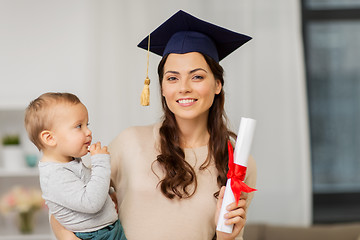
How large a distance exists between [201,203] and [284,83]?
198cm

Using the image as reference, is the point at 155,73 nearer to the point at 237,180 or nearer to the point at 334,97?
the point at 334,97

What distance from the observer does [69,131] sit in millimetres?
1796

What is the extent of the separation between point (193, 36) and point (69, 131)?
1.94 ft

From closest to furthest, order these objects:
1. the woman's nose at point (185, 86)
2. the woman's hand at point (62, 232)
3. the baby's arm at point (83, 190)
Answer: the baby's arm at point (83, 190)
the woman's hand at point (62, 232)
the woman's nose at point (185, 86)

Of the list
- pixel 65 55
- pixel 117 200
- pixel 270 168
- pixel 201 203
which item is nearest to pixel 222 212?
pixel 201 203

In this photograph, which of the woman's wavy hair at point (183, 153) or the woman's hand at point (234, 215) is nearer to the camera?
the woman's hand at point (234, 215)

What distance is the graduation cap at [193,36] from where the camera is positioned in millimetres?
2010

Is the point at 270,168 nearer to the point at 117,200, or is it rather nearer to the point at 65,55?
the point at 65,55

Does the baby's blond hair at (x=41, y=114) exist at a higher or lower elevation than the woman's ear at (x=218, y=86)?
lower

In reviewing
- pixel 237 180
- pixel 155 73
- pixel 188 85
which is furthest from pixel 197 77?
pixel 155 73

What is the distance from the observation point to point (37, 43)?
390 cm

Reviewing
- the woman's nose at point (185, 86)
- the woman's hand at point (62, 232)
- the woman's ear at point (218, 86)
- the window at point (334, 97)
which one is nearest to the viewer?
the woman's hand at point (62, 232)

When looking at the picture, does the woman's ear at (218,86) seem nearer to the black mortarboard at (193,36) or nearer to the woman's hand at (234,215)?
the black mortarboard at (193,36)

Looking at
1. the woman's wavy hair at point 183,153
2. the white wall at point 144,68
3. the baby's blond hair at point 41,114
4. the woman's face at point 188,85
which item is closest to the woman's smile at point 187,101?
the woman's face at point 188,85
